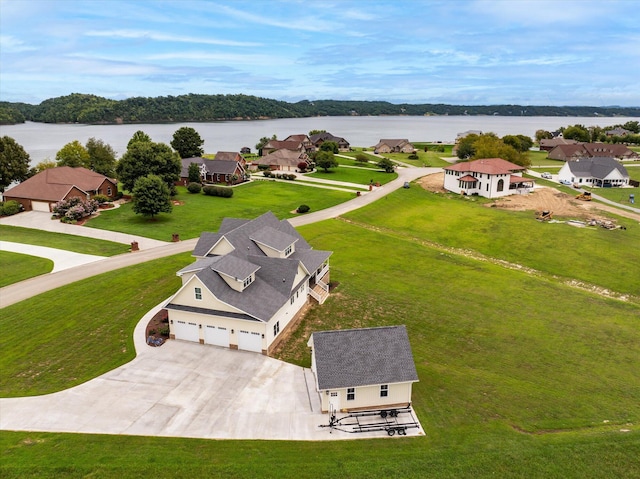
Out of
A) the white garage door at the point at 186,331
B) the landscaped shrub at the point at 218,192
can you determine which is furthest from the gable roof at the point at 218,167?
the white garage door at the point at 186,331

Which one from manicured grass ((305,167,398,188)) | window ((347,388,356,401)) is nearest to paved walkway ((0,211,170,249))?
window ((347,388,356,401))

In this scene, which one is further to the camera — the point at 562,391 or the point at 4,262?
the point at 4,262

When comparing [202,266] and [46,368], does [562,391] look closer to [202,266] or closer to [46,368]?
[202,266]

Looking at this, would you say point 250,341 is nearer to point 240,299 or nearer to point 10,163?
point 240,299

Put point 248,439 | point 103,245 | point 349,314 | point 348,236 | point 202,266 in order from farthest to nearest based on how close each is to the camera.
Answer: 1. point 348,236
2. point 103,245
3. point 349,314
4. point 202,266
5. point 248,439

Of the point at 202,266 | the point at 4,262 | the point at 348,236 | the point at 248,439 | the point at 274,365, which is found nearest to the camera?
the point at 248,439

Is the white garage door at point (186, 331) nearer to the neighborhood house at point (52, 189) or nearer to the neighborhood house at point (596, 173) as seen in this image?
the neighborhood house at point (52, 189)

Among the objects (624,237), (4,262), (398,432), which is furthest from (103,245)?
(624,237)
